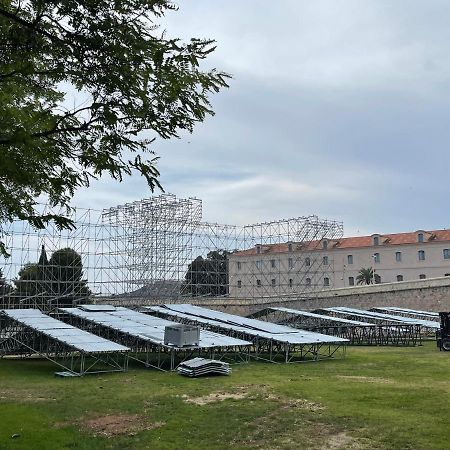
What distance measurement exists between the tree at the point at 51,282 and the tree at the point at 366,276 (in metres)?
31.5

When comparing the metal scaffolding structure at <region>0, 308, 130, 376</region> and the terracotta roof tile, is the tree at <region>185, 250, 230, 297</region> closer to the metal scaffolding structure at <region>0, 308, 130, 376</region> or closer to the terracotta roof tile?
the terracotta roof tile

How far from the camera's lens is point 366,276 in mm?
56938

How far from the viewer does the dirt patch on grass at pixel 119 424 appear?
8.91 meters

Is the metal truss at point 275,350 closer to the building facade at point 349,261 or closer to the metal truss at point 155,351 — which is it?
the metal truss at point 155,351

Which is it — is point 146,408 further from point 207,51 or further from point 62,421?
point 207,51

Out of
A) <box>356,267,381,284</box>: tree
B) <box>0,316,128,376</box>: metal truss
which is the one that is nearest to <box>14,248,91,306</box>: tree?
<box>0,316,128,376</box>: metal truss

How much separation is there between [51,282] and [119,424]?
23.5 m

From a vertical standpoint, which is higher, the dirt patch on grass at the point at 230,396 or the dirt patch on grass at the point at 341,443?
the dirt patch on grass at the point at 341,443

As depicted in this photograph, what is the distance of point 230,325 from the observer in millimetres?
22750

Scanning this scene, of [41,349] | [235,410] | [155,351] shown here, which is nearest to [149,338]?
[155,351]

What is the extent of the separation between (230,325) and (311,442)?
14817 millimetres

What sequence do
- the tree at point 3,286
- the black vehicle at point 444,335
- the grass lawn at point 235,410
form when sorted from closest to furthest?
the grass lawn at point 235,410 < the black vehicle at point 444,335 < the tree at point 3,286

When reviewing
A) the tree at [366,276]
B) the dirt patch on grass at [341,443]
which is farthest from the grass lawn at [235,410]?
the tree at [366,276]

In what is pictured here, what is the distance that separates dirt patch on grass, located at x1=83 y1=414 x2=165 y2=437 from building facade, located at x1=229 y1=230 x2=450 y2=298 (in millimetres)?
40624
